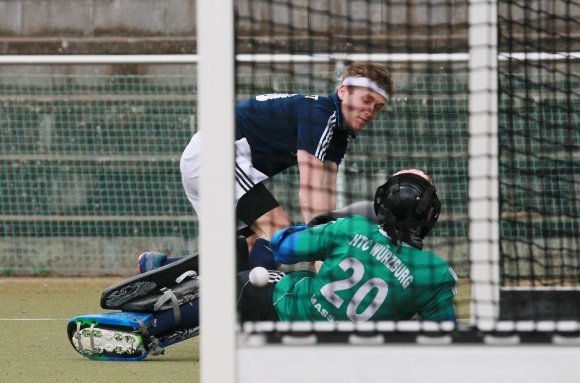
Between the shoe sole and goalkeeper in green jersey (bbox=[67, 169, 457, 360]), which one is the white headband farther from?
the shoe sole

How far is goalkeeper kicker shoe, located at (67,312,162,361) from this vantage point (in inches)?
193

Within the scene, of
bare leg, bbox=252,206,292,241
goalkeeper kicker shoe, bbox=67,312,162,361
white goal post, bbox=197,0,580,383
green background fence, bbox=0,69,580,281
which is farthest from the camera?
green background fence, bbox=0,69,580,281

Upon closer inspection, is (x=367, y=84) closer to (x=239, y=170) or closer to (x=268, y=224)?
(x=239, y=170)

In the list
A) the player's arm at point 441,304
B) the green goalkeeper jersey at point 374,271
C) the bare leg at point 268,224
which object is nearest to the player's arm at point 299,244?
→ the green goalkeeper jersey at point 374,271

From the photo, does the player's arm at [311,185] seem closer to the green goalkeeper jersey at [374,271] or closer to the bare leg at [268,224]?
the bare leg at [268,224]

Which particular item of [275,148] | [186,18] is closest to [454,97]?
[186,18]

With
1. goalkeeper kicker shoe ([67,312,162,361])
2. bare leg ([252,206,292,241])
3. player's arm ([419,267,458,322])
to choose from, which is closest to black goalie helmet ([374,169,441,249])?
player's arm ([419,267,458,322])

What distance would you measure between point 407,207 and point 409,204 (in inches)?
0.7

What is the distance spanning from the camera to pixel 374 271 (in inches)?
155

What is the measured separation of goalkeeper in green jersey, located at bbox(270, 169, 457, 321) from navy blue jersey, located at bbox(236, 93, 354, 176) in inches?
41.4

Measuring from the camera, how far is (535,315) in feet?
13.9

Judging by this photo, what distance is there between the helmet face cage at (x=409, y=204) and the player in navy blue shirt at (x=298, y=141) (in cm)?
100

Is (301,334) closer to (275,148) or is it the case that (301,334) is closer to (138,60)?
(275,148)

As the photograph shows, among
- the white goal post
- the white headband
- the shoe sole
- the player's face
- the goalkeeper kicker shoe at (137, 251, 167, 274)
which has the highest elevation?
the white headband
